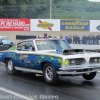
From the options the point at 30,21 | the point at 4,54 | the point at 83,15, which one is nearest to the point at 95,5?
the point at 83,15

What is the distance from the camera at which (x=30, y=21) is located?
37406 mm

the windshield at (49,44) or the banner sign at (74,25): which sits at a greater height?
the banner sign at (74,25)

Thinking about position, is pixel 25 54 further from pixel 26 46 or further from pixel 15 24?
pixel 15 24

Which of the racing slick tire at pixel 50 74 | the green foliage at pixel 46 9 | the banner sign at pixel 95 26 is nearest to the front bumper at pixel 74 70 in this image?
the racing slick tire at pixel 50 74

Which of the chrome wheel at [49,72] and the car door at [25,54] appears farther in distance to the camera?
the car door at [25,54]

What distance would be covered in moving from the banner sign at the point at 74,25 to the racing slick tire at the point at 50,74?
2910cm

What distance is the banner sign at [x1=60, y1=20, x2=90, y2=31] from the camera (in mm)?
37188

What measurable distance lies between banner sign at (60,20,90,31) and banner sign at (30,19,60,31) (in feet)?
2.44

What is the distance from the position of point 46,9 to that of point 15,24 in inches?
1188

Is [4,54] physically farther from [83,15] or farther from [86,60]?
[83,15]

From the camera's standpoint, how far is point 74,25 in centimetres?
3759

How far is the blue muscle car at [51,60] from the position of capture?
26.4 feet

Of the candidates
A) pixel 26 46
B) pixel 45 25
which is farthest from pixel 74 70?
pixel 45 25

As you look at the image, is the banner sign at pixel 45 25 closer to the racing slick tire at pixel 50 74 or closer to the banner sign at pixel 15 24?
the banner sign at pixel 15 24
